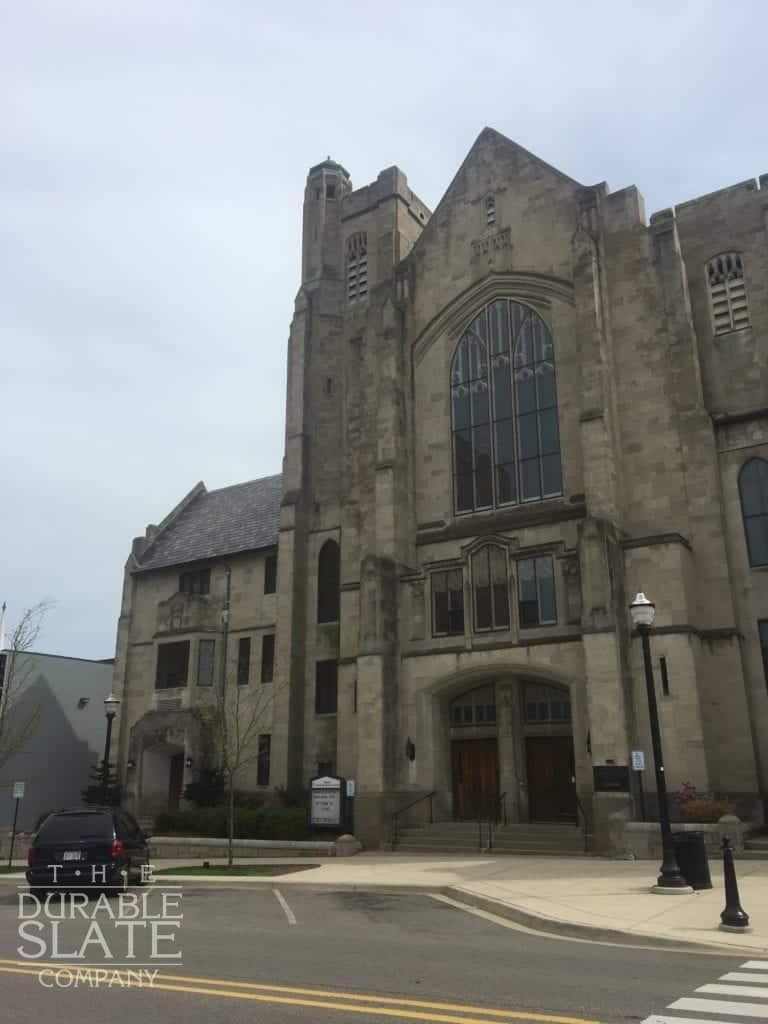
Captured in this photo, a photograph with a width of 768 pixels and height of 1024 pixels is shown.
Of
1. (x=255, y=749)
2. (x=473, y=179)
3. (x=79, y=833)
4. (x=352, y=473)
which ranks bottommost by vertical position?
(x=79, y=833)

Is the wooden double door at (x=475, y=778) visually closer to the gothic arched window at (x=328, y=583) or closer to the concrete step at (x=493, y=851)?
the concrete step at (x=493, y=851)

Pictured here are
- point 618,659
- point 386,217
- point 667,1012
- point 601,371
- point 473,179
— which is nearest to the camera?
point 667,1012

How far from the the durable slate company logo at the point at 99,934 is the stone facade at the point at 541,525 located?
39.8 feet

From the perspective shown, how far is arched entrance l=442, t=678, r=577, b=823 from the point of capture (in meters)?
25.8

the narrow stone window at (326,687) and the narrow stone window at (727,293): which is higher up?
the narrow stone window at (727,293)

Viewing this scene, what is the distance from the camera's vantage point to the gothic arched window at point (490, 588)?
26672mm

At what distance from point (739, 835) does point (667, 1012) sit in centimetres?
1445

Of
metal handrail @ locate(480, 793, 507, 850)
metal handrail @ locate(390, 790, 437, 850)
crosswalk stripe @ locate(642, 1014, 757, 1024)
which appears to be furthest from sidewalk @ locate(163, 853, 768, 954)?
crosswalk stripe @ locate(642, 1014, 757, 1024)

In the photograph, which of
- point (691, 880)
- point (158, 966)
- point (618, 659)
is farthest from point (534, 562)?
point (158, 966)

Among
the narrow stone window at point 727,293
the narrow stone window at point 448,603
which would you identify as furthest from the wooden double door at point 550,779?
the narrow stone window at point 727,293

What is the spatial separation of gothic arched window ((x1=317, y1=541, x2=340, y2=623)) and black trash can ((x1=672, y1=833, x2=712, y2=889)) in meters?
19.1

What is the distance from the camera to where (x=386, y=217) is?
114ft

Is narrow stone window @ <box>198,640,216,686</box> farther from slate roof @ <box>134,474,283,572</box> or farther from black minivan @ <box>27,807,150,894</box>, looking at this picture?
black minivan @ <box>27,807,150,894</box>

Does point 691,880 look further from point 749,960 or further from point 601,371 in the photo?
point 601,371
